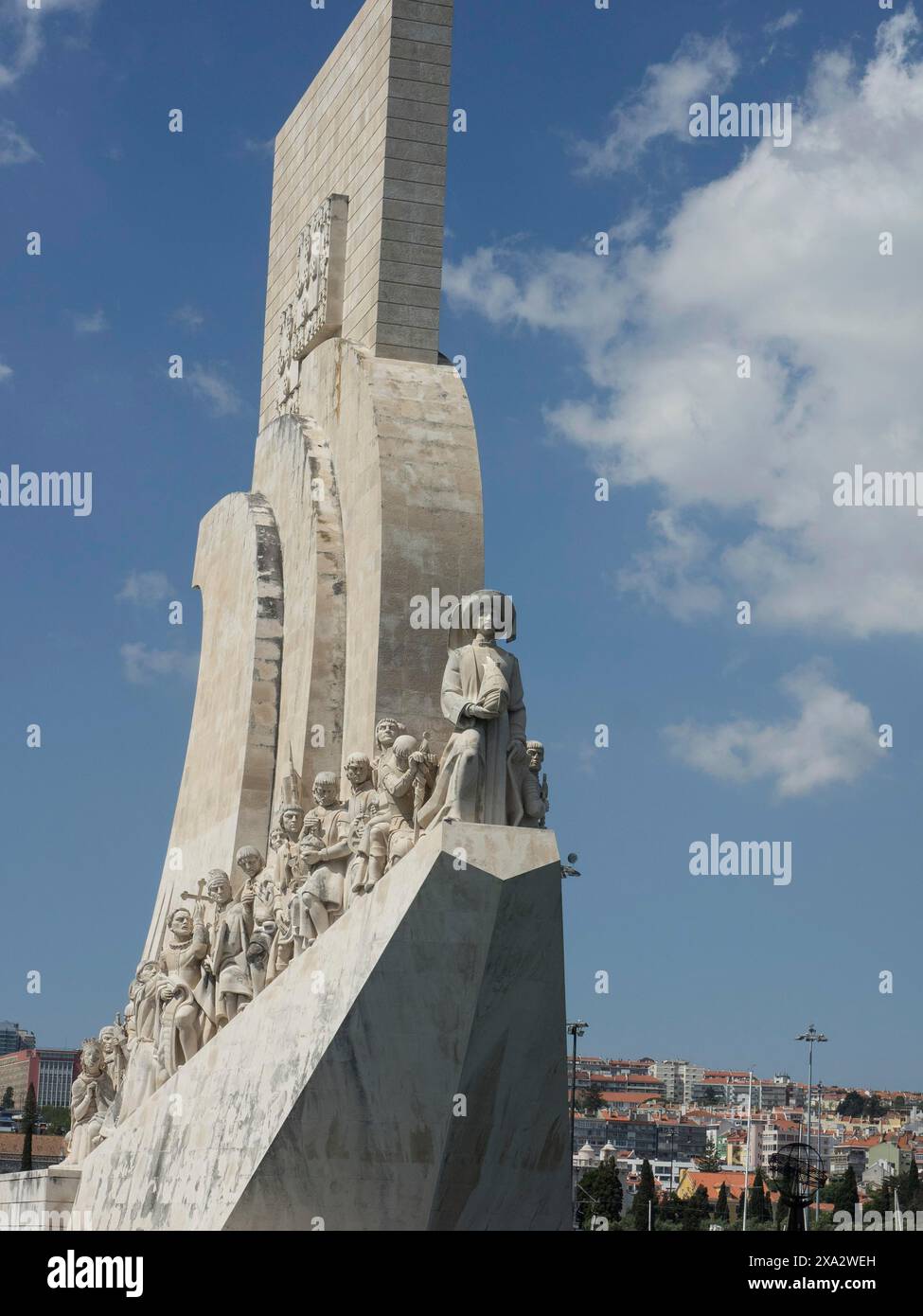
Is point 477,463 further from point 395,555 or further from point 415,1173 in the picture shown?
point 415,1173

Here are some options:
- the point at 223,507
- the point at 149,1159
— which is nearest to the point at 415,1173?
the point at 149,1159

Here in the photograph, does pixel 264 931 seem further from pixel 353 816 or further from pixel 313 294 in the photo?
pixel 313 294

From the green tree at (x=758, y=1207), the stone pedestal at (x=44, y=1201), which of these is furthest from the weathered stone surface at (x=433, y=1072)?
the green tree at (x=758, y=1207)

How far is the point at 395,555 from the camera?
15.2m

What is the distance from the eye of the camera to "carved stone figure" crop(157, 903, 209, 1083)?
52.0ft

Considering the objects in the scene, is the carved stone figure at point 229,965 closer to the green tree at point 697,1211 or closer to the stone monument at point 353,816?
the stone monument at point 353,816

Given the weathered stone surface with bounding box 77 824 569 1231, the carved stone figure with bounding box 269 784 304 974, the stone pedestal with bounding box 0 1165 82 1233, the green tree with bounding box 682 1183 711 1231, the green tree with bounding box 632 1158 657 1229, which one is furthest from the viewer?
the green tree with bounding box 682 1183 711 1231

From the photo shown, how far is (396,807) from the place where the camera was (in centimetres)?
1402

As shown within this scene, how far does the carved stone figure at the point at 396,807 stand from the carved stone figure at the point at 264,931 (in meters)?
1.37

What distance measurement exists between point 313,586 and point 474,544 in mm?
1754

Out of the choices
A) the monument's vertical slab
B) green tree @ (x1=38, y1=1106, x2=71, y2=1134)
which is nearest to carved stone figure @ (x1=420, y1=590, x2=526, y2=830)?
the monument's vertical slab

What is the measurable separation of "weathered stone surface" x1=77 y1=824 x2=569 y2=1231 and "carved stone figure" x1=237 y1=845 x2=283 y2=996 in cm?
172

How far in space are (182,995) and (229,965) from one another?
2.47 ft

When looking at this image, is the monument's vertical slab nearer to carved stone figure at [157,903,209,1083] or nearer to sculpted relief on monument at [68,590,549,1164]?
sculpted relief on monument at [68,590,549,1164]
